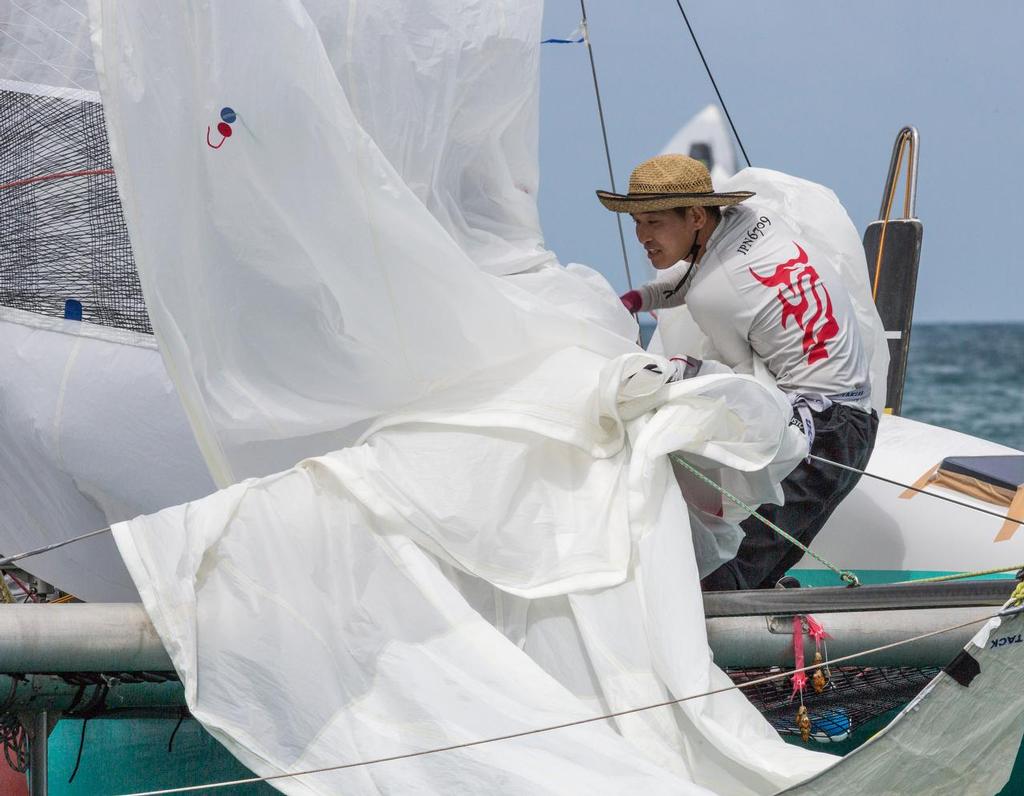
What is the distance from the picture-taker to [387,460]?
6.91 feet

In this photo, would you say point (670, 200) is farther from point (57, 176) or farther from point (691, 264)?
point (57, 176)

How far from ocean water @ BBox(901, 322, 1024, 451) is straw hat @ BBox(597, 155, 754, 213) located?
11669 mm

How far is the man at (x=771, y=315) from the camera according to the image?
2566 mm

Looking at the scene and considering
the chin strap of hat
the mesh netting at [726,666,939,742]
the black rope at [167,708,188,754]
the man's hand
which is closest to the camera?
the mesh netting at [726,666,939,742]

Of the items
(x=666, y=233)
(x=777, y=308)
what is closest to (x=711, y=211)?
(x=666, y=233)

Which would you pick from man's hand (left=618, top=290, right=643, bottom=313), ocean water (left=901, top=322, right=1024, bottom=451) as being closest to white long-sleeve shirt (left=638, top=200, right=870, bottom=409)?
man's hand (left=618, top=290, right=643, bottom=313)

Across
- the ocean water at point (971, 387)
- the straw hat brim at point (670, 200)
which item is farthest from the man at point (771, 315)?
the ocean water at point (971, 387)

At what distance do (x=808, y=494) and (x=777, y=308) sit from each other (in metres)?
0.34

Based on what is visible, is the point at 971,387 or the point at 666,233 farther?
the point at 971,387

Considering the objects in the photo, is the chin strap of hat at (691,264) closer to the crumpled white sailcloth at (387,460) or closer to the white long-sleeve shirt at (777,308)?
the white long-sleeve shirt at (777,308)

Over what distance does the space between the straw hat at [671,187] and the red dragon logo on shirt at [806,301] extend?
0.49 ft

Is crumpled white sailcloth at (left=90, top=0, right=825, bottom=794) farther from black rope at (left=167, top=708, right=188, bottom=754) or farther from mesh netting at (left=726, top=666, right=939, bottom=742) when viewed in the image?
black rope at (left=167, top=708, right=188, bottom=754)

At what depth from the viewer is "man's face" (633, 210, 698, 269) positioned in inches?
103

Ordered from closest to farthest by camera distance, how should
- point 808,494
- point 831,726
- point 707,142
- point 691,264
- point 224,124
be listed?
point 224,124 < point 831,726 < point 808,494 < point 691,264 < point 707,142
